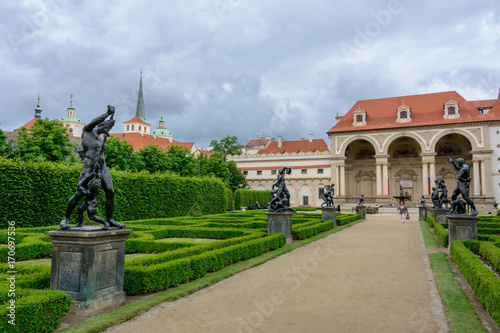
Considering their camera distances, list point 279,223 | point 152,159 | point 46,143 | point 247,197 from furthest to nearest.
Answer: point 247,197 < point 152,159 < point 46,143 < point 279,223

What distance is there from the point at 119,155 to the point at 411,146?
43.3 metres

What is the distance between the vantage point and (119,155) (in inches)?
1286

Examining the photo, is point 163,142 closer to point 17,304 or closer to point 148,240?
point 148,240

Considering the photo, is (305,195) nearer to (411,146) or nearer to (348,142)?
(348,142)

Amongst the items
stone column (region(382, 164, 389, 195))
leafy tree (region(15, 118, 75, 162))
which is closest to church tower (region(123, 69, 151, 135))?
stone column (region(382, 164, 389, 195))

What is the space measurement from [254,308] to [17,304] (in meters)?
3.15

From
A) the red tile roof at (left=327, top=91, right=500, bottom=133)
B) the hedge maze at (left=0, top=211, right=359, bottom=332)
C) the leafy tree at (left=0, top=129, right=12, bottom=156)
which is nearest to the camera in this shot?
the hedge maze at (left=0, top=211, right=359, bottom=332)

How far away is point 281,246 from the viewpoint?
12250mm

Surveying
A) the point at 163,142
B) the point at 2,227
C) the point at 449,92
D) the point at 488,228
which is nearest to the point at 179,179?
the point at 2,227

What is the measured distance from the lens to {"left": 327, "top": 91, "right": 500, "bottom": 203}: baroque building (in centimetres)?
4659

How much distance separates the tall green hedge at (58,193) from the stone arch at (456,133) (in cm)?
3767

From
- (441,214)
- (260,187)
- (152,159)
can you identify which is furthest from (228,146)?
(441,214)

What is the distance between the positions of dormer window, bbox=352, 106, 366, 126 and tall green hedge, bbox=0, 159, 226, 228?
3541 centimetres

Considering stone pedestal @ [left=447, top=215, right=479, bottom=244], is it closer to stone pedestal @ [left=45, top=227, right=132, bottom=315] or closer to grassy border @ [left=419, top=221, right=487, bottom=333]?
grassy border @ [left=419, top=221, right=487, bottom=333]
